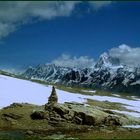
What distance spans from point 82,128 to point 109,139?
50.1 feet

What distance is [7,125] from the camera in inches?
2319

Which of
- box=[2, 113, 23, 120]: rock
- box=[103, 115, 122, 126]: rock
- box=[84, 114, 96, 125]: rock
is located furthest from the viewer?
box=[103, 115, 122, 126]: rock

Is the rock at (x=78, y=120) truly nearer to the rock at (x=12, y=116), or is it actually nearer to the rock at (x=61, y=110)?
the rock at (x=61, y=110)

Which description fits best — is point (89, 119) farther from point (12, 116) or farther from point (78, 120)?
point (12, 116)

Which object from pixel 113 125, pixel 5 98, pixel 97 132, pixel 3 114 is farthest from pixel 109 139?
pixel 5 98

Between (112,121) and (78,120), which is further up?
(112,121)

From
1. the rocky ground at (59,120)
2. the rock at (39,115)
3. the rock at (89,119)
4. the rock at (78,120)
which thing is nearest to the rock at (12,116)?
the rocky ground at (59,120)

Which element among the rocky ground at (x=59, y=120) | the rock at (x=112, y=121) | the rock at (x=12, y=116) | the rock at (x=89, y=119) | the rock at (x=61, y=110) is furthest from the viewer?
the rock at (x=112, y=121)

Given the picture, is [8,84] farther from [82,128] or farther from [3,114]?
[82,128]

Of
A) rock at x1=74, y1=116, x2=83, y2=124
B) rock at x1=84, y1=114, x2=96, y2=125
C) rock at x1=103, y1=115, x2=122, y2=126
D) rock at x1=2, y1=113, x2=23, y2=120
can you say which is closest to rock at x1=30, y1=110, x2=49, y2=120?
rock at x1=2, y1=113, x2=23, y2=120

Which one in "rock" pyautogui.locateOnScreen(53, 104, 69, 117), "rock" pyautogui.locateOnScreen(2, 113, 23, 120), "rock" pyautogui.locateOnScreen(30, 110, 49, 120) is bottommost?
"rock" pyautogui.locateOnScreen(2, 113, 23, 120)

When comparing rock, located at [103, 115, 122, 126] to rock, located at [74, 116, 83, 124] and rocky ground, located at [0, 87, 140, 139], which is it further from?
rock, located at [74, 116, 83, 124]

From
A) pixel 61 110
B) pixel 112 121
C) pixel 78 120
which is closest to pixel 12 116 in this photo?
pixel 61 110

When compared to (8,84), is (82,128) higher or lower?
lower
